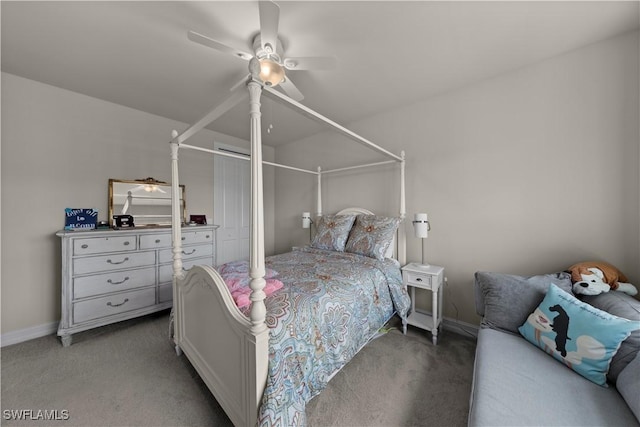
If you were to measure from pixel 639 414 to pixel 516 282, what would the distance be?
78cm

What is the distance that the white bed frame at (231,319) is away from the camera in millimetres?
1083

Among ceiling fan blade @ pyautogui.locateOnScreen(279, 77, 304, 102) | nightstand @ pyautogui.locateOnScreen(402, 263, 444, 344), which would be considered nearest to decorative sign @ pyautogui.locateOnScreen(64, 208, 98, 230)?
ceiling fan blade @ pyautogui.locateOnScreen(279, 77, 304, 102)

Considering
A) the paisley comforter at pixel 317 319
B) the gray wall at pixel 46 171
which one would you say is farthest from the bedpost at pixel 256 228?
the gray wall at pixel 46 171

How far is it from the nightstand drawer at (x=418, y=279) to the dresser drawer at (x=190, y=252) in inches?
96.4

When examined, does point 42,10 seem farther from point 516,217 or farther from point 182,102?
point 516,217

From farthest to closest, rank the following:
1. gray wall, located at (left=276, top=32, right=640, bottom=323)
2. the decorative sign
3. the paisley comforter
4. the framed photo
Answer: the framed photo
the decorative sign
gray wall, located at (left=276, top=32, right=640, bottom=323)
the paisley comforter

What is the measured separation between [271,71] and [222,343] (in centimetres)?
172

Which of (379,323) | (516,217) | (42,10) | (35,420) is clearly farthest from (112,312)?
(516,217)

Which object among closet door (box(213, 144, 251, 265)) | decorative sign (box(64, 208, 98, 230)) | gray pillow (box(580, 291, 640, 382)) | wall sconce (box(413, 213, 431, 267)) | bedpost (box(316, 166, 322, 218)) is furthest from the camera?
closet door (box(213, 144, 251, 265))

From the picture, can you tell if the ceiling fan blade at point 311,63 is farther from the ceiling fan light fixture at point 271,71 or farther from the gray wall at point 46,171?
the gray wall at point 46,171

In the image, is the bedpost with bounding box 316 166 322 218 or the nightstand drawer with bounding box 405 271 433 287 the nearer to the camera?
the nightstand drawer with bounding box 405 271 433 287

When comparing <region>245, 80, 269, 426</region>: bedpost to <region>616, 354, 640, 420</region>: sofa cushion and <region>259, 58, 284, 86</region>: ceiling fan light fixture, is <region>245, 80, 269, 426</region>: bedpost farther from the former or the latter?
<region>616, 354, 640, 420</region>: sofa cushion

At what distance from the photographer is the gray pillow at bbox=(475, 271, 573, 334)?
4.74 ft

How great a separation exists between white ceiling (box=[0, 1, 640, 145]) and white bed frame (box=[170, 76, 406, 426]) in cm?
66
